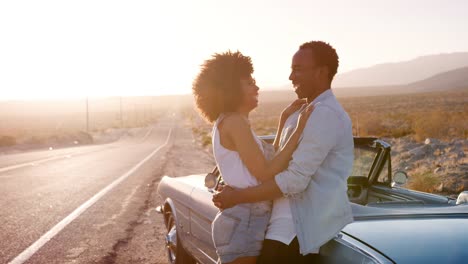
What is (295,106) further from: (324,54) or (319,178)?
(319,178)

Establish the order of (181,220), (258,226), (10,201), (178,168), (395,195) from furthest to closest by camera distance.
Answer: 1. (178,168)
2. (10,201)
3. (181,220)
4. (395,195)
5. (258,226)

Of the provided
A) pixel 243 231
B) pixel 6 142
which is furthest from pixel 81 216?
pixel 6 142

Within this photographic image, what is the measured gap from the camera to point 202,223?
412 centimetres

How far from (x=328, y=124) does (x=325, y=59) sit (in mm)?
383

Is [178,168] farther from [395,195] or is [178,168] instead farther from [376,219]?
[376,219]

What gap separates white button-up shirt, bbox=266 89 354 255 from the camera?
8.11 ft

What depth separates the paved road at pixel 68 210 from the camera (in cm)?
627

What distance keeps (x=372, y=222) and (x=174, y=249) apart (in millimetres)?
2694

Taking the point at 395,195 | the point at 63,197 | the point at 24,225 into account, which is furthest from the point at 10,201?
the point at 395,195

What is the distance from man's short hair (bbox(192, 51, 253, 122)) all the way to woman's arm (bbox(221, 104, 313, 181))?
0.11m

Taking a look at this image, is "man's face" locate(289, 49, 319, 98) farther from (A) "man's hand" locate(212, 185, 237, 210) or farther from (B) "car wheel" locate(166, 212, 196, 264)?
(B) "car wheel" locate(166, 212, 196, 264)

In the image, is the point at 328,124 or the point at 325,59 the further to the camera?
the point at 325,59

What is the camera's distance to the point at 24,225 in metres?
7.86

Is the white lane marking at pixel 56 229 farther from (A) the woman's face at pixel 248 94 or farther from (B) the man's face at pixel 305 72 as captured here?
(B) the man's face at pixel 305 72
